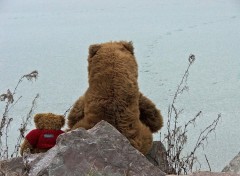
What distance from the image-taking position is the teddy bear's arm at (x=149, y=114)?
198cm

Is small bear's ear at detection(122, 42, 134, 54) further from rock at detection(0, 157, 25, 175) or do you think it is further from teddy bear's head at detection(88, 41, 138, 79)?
rock at detection(0, 157, 25, 175)

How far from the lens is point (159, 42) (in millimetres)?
4219

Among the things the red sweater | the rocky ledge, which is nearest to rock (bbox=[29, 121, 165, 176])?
the rocky ledge

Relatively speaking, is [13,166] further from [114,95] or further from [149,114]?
[149,114]

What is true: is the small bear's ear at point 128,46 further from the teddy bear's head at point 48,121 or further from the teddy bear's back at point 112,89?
the teddy bear's head at point 48,121

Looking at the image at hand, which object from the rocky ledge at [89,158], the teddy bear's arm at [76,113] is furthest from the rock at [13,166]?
the teddy bear's arm at [76,113]

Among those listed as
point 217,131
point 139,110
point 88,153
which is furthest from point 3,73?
point 88,153

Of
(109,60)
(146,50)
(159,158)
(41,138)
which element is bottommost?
(159,158)

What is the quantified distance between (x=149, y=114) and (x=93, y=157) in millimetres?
483

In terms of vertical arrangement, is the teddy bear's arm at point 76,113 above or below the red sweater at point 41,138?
above

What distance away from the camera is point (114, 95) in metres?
1.78

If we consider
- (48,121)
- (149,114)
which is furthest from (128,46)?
(48,121)

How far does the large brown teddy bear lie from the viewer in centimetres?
179

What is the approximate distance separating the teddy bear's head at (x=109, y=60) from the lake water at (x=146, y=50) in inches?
29.0
